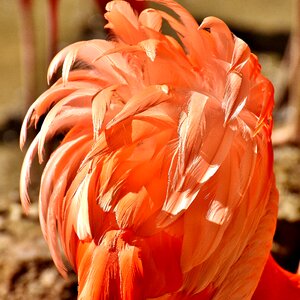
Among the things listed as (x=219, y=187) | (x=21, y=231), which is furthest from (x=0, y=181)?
(x=219, y=187)

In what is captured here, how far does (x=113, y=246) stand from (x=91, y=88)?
0.37 meters

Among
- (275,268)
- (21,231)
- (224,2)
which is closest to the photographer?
(275,268)

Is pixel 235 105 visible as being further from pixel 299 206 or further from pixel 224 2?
pixel 224 2

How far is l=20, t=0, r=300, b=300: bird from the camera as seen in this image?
4.90 ft

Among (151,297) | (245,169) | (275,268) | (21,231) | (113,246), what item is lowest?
(21,231)

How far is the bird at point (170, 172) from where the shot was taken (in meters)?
1.49

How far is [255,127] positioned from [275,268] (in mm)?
414

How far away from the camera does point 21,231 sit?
8.23ft

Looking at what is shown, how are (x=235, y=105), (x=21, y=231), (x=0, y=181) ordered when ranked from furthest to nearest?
(x=0, y=181)
(x=21, y=231)
(x=235, y=105)

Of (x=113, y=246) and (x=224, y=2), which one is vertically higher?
(x=113, y=246)

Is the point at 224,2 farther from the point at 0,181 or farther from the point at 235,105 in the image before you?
the point at 235,105

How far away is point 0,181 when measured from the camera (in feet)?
11.9

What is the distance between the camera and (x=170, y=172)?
59.3 inches

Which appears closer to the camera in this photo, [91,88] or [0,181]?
[91,88]
